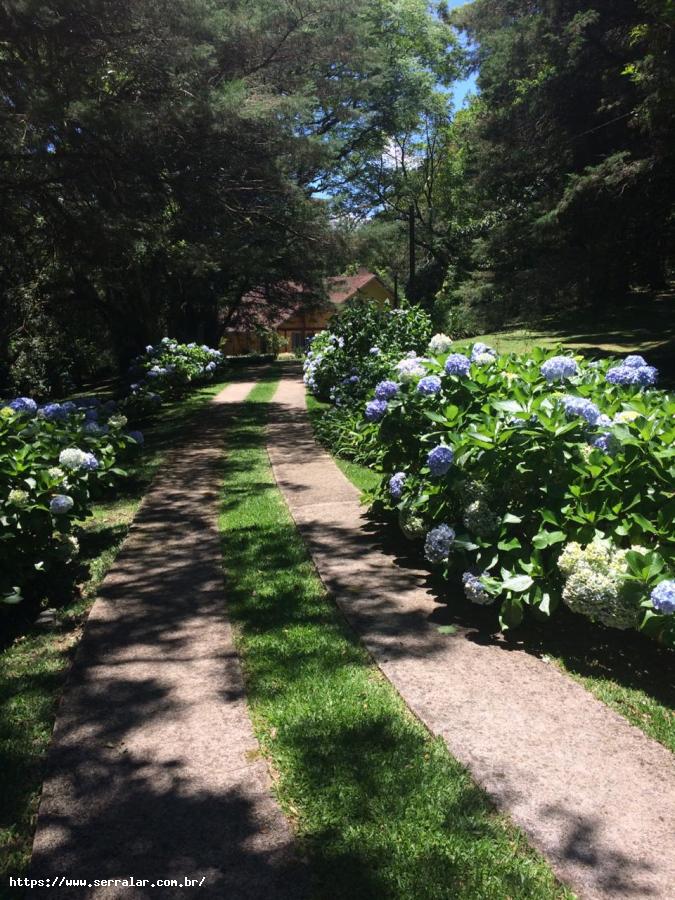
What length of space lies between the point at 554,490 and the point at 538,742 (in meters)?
1.30

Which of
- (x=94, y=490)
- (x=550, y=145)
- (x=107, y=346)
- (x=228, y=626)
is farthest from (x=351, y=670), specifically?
(x=107, y=346)

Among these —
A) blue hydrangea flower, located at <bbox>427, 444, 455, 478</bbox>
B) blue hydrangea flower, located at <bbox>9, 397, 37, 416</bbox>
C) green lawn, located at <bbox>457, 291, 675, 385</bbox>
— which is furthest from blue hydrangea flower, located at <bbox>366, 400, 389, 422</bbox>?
green lawn, located at <bbox>457, 291, 675, 385</bbox>

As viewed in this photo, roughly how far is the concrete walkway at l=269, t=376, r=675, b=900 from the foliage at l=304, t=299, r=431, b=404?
226 inches

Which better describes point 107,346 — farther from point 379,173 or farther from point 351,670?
point 351,670

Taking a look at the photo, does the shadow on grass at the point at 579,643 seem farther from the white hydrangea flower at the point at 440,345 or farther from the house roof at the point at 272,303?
the house roof at the point at 272,303

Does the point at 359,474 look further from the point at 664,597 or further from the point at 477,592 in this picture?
the point at 664,597

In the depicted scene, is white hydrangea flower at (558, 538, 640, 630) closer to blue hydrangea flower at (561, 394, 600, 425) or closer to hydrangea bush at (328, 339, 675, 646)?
hydrangea bush at (328, 339, 675, 646)

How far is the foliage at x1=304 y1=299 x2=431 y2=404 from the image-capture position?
10.2 m

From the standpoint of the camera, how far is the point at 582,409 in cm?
373

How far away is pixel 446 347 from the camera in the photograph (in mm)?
5559

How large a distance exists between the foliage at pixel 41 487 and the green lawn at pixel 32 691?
282 mm

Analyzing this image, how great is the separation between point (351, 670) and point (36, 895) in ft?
5.27

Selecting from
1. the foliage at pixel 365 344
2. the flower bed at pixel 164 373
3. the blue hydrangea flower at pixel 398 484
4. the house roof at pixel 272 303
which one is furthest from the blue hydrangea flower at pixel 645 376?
the house roof at pixel 272 303

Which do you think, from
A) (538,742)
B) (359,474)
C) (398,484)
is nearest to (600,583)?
(538,742)
